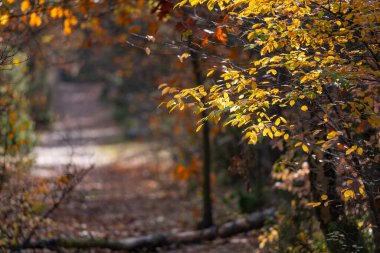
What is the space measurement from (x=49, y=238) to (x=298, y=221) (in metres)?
3.44

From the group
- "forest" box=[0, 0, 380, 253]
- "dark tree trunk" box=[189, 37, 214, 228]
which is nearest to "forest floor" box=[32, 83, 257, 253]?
"forest" box=[0, 0, 380, 253]

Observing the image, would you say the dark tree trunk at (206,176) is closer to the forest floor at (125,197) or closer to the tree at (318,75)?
the forest floor at (125,197)

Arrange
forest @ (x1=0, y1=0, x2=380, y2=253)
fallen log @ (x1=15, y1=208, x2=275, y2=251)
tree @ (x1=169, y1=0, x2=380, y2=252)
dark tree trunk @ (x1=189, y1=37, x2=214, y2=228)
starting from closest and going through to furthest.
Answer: tree @ (x1=169, y1=0, x2=380, y2=252) < forest @ (x1=0, y1=0, x2=380, y2=253) < fallen log @ (x1=15, y1=208, x2=275, y2=251) < dark tree trunk @ (x1=189, y1=37, x2=214, y2=228)

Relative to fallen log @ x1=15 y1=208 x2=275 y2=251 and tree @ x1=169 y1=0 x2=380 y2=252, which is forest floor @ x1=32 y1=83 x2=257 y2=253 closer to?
fallen log @ x1=15 y1=208 x2=275 y2=251

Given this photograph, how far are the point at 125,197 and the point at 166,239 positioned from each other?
5629 mm

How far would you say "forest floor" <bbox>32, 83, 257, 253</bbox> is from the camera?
8.73 meters

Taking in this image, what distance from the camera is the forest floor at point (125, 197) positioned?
873cm

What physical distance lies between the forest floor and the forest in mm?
66

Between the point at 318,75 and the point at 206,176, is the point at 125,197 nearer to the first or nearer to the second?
the point at 206,176

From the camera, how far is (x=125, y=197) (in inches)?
551

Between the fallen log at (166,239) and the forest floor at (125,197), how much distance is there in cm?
12

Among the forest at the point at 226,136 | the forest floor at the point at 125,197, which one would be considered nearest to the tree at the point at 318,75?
the forest at the point at 226,136

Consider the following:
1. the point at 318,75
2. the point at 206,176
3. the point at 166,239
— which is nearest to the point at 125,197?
the point at 206,176

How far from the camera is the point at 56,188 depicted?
709 centimetres
